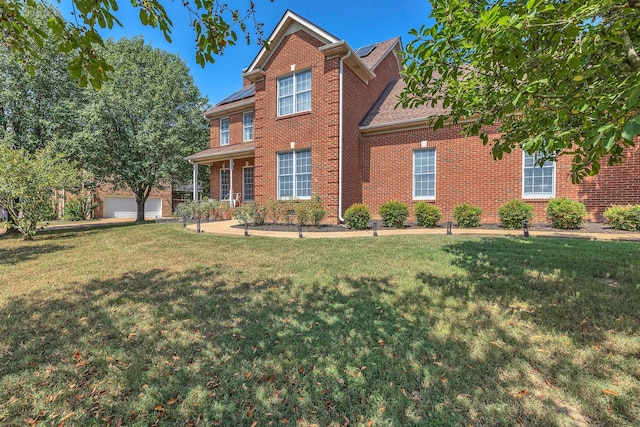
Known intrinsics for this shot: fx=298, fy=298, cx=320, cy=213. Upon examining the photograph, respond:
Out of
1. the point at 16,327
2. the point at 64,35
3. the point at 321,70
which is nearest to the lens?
the point at 64,35

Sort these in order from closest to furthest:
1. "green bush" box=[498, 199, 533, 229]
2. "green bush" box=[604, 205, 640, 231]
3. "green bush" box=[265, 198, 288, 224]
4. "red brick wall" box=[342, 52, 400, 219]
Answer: "green bush" box=[604, 205, 640, 231] → "green bush" box=[498, 199, 533, 229] → "red brick wall" box=[342, 52, 400, 219] → "green bush" box=[265, 198, 288, 224]

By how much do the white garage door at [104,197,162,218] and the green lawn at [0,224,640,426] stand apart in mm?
29678

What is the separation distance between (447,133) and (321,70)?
19.2ft

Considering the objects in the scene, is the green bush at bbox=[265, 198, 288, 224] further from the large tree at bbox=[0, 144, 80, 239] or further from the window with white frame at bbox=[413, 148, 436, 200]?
the large tree at bbox=[0, 144, 80, 239]

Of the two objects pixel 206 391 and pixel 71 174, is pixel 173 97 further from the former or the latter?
pixel 206 391

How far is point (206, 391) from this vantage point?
2.46 meters

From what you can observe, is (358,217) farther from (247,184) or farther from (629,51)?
(247,184)

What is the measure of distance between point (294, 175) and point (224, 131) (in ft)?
26.0

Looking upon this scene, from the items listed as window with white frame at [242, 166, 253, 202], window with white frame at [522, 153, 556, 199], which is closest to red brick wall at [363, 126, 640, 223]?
window with white frame at [522, 153, 556, 199]

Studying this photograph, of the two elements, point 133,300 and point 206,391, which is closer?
point 206,391

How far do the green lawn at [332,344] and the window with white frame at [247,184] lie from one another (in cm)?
1182

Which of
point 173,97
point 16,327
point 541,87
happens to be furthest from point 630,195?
point 173,97

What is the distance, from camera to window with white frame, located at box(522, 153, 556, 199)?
10664 mm

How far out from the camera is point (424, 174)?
41.5 ft
